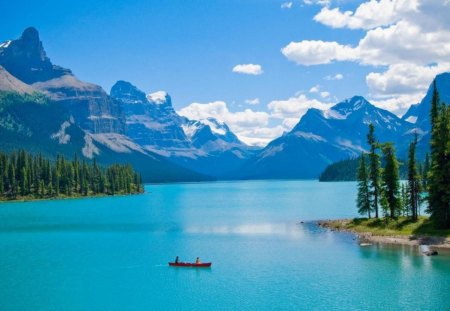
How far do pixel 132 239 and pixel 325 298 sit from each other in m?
62.4

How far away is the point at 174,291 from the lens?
222 feet

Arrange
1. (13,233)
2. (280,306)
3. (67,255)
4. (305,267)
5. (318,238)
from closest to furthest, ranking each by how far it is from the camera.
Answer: (280,306) < (305,267) < (67,255) < (318,238) < (13,233)

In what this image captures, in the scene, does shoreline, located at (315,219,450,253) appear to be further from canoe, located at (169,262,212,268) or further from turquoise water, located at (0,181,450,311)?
canoe, located at (169,262,212,268)

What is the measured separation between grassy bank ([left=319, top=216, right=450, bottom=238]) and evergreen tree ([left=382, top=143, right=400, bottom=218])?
12.4ft

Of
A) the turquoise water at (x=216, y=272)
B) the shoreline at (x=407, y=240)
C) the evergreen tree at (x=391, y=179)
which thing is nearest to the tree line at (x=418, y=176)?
the evergreen tree at (x=391, y=179)

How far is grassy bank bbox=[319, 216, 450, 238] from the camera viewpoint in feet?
319

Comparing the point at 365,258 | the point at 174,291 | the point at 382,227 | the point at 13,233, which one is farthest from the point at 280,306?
the point at 13,233

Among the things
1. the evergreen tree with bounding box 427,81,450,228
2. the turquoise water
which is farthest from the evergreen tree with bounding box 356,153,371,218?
the evergreen tree with bounding box 427,81,450,228

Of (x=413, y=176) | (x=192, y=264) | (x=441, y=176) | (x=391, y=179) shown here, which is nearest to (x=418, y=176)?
(x=413, y=176)

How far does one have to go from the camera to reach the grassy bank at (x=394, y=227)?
319 ft

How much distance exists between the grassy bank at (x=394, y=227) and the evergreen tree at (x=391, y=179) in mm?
3775

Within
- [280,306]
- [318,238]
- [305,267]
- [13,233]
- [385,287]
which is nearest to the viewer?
[280,306]

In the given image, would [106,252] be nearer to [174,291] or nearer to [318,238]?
[174,291]

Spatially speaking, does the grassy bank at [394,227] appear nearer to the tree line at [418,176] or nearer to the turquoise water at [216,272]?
the tree line at [418,176]
